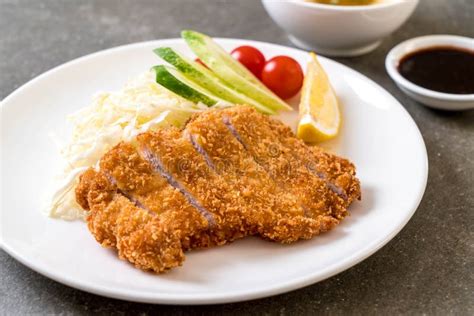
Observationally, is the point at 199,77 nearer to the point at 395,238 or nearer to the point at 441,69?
the point at 395,238

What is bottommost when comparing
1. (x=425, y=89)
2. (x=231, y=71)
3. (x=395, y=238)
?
(x=395, y=238)

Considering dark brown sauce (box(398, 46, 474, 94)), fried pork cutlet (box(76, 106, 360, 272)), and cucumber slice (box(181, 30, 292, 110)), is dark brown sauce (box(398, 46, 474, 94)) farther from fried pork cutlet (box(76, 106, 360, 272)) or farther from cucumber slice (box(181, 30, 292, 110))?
fried pork cutlet (box(76, 106, 360, 272))

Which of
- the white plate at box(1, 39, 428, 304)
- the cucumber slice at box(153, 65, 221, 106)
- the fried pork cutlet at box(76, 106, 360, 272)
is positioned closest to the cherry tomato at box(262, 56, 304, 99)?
the white plate at box(1, 39, 428, 304)

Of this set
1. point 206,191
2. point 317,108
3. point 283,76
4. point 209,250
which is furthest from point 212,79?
point 209,250

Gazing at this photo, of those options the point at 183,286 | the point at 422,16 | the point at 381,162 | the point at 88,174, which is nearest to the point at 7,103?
the point at 88,174

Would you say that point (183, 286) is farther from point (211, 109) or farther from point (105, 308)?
point (211, 109)

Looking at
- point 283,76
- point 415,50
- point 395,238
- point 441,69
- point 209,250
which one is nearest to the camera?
point 209,250
